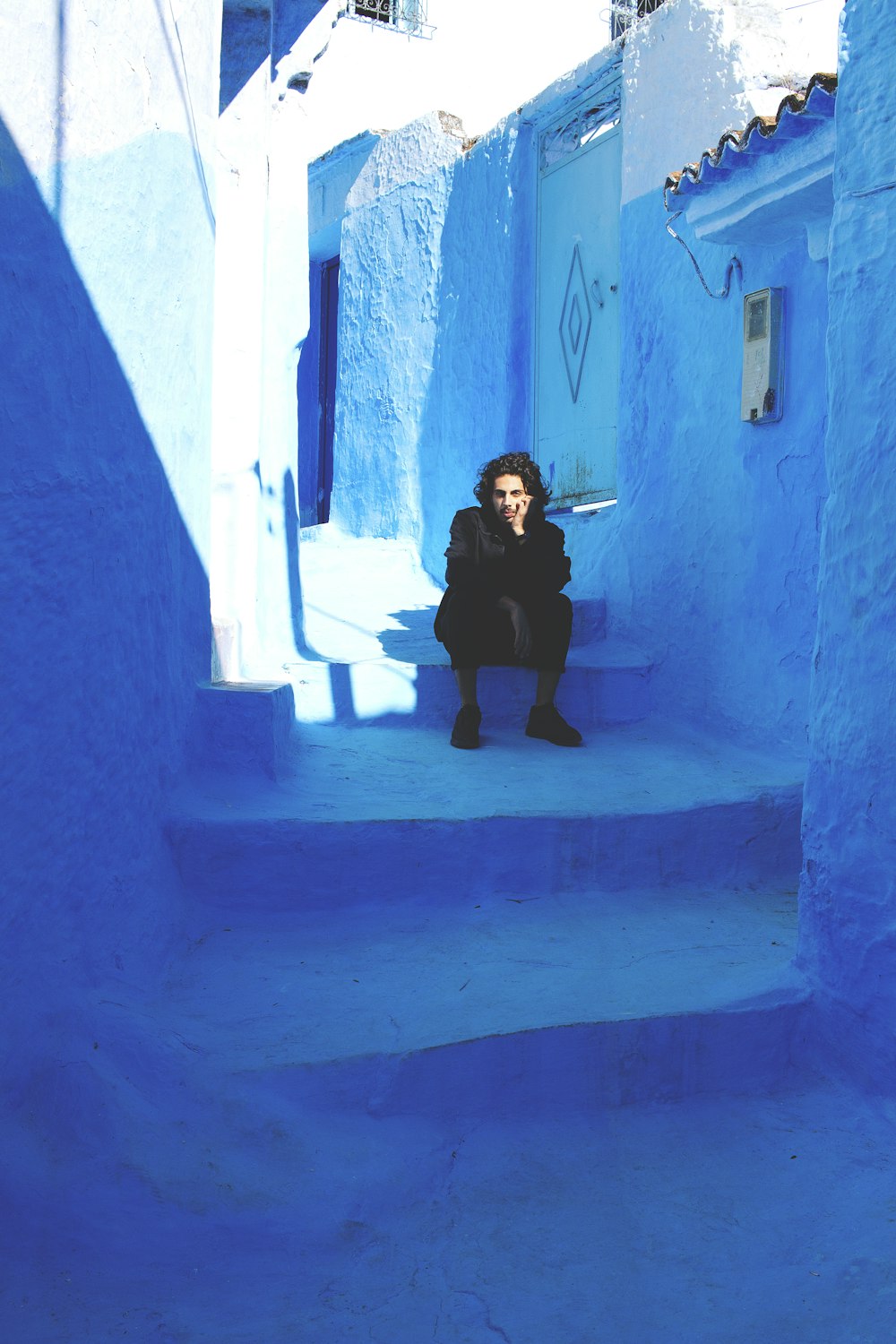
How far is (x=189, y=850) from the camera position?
11.1ft

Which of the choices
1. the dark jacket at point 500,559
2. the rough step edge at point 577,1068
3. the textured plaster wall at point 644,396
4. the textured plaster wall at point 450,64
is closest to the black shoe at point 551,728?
the dark jacket at point 500,559

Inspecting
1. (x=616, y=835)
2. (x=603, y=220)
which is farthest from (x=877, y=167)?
(x=603, y=220)

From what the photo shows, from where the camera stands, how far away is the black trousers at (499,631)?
15.4ft

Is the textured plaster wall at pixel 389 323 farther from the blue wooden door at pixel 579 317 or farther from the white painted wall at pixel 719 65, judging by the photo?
the white painted wall at pixel 719 65

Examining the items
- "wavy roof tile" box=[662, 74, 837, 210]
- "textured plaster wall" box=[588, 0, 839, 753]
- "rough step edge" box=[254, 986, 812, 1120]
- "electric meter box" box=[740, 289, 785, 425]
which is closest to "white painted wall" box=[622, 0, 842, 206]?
"textured plaster wall" box=[588, 0, 839, 753]

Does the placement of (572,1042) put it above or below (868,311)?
below

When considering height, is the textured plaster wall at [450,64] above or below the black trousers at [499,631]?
above

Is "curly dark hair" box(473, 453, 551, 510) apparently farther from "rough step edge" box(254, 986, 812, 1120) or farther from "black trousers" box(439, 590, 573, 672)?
"rough step edge" box(254, 986, 812, 1120)

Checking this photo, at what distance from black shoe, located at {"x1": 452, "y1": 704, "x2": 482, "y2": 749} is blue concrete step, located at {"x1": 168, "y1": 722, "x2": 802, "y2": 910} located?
0.57ft

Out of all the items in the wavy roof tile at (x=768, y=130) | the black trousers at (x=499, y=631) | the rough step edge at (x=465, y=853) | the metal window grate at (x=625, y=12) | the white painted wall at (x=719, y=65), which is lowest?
the rough step edge at (x=465, y=853)

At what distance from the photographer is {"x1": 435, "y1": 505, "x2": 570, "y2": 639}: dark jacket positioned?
4832 mm

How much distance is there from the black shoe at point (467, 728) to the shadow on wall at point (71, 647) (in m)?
1.42

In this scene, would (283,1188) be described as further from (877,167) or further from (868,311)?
(877,167)

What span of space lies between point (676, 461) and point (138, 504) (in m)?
2.81
